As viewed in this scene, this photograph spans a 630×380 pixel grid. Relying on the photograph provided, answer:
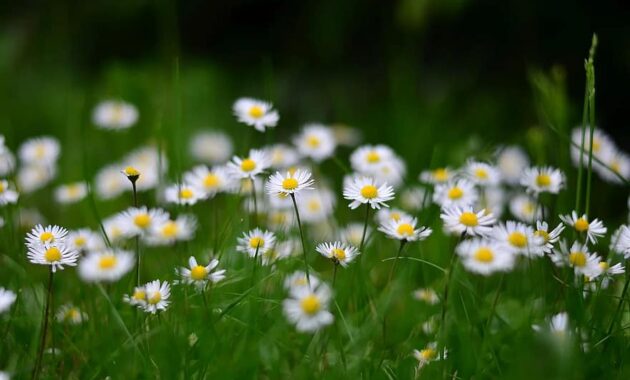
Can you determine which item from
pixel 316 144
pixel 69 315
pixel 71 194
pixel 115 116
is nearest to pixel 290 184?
pixel 69 315

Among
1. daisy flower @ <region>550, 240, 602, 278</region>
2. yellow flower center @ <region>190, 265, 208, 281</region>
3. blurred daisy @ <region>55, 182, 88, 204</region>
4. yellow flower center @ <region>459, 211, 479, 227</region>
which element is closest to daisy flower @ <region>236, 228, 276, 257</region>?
yellow flower center @ <region>190, 265, 208, 281</region>

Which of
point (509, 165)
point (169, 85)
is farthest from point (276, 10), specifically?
point (509, 165)

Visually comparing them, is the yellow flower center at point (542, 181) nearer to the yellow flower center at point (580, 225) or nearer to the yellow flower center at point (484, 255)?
the yellow flower center at point (580, 225)

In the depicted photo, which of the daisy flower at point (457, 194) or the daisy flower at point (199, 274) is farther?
the daisy flower at point (457, 194)

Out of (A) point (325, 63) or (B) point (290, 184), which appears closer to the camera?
(B) point (290, 184)

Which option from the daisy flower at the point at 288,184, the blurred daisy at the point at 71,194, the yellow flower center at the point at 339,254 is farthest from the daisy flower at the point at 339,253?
the blurred daisy at the point at 71,194

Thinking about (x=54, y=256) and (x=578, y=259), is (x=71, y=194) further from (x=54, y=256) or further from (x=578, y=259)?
(x=578, y=259)

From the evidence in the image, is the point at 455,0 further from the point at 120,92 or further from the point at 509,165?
the point at 120,92
